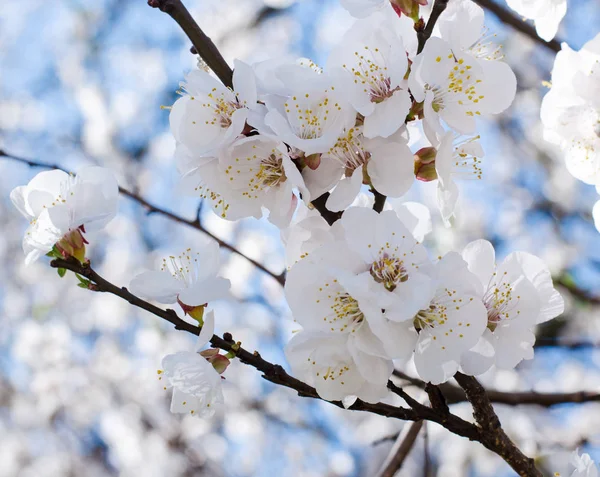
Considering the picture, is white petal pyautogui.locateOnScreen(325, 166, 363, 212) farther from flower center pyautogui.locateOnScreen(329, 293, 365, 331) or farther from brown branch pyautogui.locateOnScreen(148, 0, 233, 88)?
brown branch pyautogui.locateOnScreen(148, 0, 233, 88)

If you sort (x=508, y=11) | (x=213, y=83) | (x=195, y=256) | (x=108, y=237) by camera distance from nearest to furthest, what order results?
1. (x=213, y=83)
2. (x=195, y=256)
3. (x=508, y=11)
4. (x=108, y=237)

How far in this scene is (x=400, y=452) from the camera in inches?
71.8

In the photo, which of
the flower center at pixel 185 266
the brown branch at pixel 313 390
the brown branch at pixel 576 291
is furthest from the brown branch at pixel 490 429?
the brown branch at pixel 576 291

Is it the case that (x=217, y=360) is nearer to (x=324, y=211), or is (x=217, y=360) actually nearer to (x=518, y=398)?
(x=324, y=211)

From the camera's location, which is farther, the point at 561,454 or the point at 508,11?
the point at 561,454

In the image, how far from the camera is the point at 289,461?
20.8ft

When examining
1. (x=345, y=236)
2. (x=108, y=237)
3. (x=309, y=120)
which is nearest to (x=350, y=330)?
(x=345, y=236)

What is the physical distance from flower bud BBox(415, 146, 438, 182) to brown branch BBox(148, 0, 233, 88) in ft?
1.12

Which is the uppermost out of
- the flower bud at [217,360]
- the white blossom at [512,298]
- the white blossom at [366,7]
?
the white blossom at [366,7]

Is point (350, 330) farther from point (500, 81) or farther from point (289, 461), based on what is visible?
point (289, 461)

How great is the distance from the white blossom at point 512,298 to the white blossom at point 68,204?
661 mm

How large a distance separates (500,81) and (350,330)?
20.4 inches

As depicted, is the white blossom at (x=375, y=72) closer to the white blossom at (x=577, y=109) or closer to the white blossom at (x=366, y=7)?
the white blossom at (x=366, y=7)

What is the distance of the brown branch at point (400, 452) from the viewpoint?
5.85 feet
